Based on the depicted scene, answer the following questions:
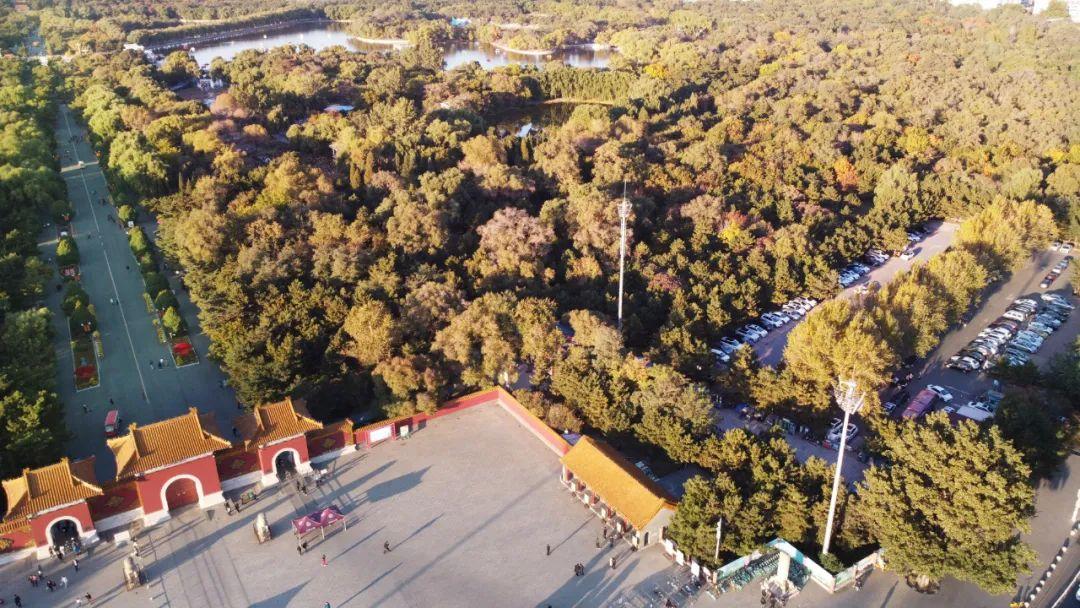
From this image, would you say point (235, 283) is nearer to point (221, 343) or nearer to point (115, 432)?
point (221, 343)

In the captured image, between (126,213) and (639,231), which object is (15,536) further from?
(126,213)

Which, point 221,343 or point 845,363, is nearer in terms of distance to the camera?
point 845,363

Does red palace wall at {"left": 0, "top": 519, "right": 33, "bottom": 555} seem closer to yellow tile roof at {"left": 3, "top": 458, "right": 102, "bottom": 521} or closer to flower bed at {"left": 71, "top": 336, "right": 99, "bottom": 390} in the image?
yellow tile roof at {"left": 3, "top": 458, "right": 102, "bottom": 521}

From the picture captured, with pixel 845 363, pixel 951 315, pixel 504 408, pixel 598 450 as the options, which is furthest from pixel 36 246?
pixel 951 315

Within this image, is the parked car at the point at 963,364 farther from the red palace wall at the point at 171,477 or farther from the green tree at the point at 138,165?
the green tree at the point at 138,165

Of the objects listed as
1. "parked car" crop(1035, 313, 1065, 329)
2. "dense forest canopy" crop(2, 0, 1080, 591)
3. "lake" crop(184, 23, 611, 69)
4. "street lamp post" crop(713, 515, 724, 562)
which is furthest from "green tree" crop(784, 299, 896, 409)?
"lake" crop(184, 23, 611, 69)

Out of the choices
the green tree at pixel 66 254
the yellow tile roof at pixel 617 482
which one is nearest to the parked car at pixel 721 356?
the yellow tile roof at pixel 617 482
